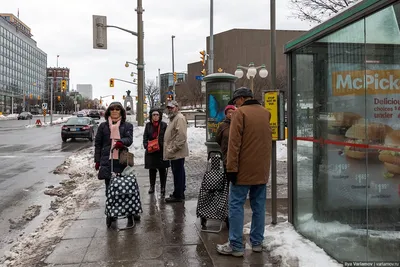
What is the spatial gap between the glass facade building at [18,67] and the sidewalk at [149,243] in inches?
4044

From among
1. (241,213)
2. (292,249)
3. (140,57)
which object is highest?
(140,57)

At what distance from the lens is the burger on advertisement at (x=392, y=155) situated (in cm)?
296

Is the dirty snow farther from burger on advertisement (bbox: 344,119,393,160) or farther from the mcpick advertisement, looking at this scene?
burger on advertisement (bbox: 344,119,393,160)

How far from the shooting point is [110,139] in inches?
219

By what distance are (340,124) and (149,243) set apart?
105 inches

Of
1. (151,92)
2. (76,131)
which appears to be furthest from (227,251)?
(151,92)

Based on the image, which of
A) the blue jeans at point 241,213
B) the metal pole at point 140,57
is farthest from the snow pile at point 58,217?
the metal pole at point 140,57

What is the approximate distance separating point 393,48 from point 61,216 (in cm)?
537

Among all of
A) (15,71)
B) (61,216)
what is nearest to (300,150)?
(61,216)

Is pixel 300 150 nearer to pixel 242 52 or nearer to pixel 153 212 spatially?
pixel 153 212

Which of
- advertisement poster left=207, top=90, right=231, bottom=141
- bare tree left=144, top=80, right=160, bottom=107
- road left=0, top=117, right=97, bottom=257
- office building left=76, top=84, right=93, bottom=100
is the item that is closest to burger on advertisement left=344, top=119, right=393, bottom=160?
road left=0, top=117, right=97, bottom=257

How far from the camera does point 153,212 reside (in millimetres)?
6047

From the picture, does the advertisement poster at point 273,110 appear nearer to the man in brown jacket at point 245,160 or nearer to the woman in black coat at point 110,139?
the man in brown jacket at point 245,160

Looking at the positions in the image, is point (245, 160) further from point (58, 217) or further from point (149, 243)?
point (58, 217)
